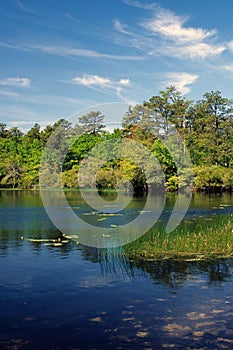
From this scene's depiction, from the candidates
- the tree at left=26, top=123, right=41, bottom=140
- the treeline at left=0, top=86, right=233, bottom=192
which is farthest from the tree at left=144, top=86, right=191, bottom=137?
the tree at left=26, top=123, right=41, bottom=140

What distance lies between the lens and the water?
7078 millimetres

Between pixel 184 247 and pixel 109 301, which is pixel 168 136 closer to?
pixel 184 247

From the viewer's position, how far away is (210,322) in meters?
7.70

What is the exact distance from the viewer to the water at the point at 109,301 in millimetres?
7078

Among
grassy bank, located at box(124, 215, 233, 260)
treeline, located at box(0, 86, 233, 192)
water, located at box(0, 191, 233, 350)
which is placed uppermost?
treeline, located at box(0, 86, 233, 192)

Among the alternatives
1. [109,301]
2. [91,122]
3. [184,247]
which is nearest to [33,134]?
[91,122]

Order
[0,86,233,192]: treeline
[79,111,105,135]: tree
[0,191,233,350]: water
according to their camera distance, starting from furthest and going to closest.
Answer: [79,111,105,135]: tree, [0,86,233,192]: treeline, [0,191,233,350]: water

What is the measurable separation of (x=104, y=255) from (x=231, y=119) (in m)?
40.7

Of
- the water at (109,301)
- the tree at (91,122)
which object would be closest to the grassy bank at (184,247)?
the water at (109,301)

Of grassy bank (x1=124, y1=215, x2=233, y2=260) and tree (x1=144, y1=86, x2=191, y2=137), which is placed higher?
tree (x1=144, y1=86, x2=191, y2=137)

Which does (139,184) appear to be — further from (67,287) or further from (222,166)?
(67,287)

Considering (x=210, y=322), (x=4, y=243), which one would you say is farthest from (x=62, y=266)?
(x=210, y=322)

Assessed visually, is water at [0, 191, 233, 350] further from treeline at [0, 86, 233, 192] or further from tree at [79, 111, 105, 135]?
tree at [79, 111, 105, 135]

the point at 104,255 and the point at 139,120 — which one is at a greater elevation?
the point at 139,120
